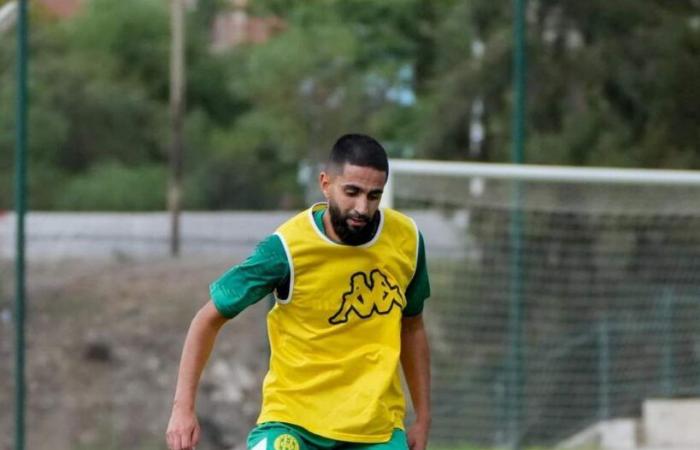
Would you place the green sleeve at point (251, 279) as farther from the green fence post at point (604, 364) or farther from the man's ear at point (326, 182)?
the green fence post at point (604, 364)

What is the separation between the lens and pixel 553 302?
1362cm

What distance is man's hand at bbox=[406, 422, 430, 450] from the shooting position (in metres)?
5.59

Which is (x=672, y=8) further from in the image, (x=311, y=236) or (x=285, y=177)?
(x=311, y=236)

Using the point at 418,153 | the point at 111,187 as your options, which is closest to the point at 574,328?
the point at 418,153

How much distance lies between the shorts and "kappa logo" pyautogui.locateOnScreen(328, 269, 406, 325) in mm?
357

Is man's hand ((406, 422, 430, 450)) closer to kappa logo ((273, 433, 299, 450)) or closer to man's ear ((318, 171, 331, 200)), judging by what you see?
kappa logo ((273, 433, 299, 450))

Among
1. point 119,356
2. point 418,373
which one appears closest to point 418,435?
point 418,373

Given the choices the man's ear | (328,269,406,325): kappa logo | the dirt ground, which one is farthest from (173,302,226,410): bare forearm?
the dirt ground

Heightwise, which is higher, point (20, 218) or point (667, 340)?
point (20, 218)

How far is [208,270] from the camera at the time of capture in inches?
707

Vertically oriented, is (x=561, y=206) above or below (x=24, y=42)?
below

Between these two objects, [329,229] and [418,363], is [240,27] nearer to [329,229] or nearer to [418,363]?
[418,363]

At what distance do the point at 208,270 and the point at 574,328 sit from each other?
210 inches

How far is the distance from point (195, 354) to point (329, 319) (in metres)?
0.44
